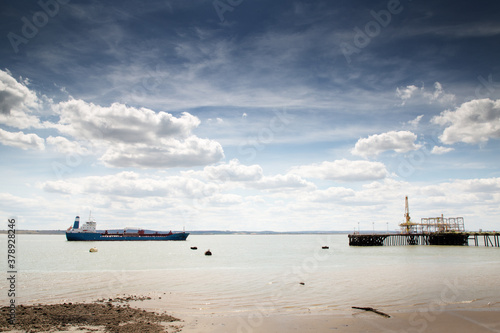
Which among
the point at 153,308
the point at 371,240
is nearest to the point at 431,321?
the point at 153,308

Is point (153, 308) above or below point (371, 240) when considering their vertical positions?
above

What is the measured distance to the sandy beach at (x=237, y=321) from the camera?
41.7 feet

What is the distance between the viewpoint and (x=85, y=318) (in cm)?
1388

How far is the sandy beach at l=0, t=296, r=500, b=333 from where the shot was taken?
1271cm

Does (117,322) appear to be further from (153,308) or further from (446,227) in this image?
(446,227)

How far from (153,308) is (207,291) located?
6503 mm

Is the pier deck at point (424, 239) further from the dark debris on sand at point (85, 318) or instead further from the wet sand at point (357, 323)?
the dark debris on sand at point (85, 318)

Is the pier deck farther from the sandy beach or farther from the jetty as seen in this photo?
the sandy beach

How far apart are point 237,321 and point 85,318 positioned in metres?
6.83

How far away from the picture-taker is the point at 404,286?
24266mm

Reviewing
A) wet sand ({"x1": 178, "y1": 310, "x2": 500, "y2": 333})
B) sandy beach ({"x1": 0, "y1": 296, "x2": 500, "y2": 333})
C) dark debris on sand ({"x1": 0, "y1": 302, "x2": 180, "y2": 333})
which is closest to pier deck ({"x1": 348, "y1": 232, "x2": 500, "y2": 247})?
sandy beach ({"x1": 0, "y1": 296, "x2": 500, "y2": 333})

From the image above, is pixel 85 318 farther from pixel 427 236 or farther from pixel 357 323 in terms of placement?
pixel 427 236

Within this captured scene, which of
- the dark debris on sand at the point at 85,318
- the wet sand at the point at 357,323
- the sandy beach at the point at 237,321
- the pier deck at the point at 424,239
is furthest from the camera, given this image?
the pier deck at the point at 424,239

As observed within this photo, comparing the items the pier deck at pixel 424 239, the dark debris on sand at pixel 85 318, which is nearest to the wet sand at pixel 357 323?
the dark debris on sand at pixel 85 318
